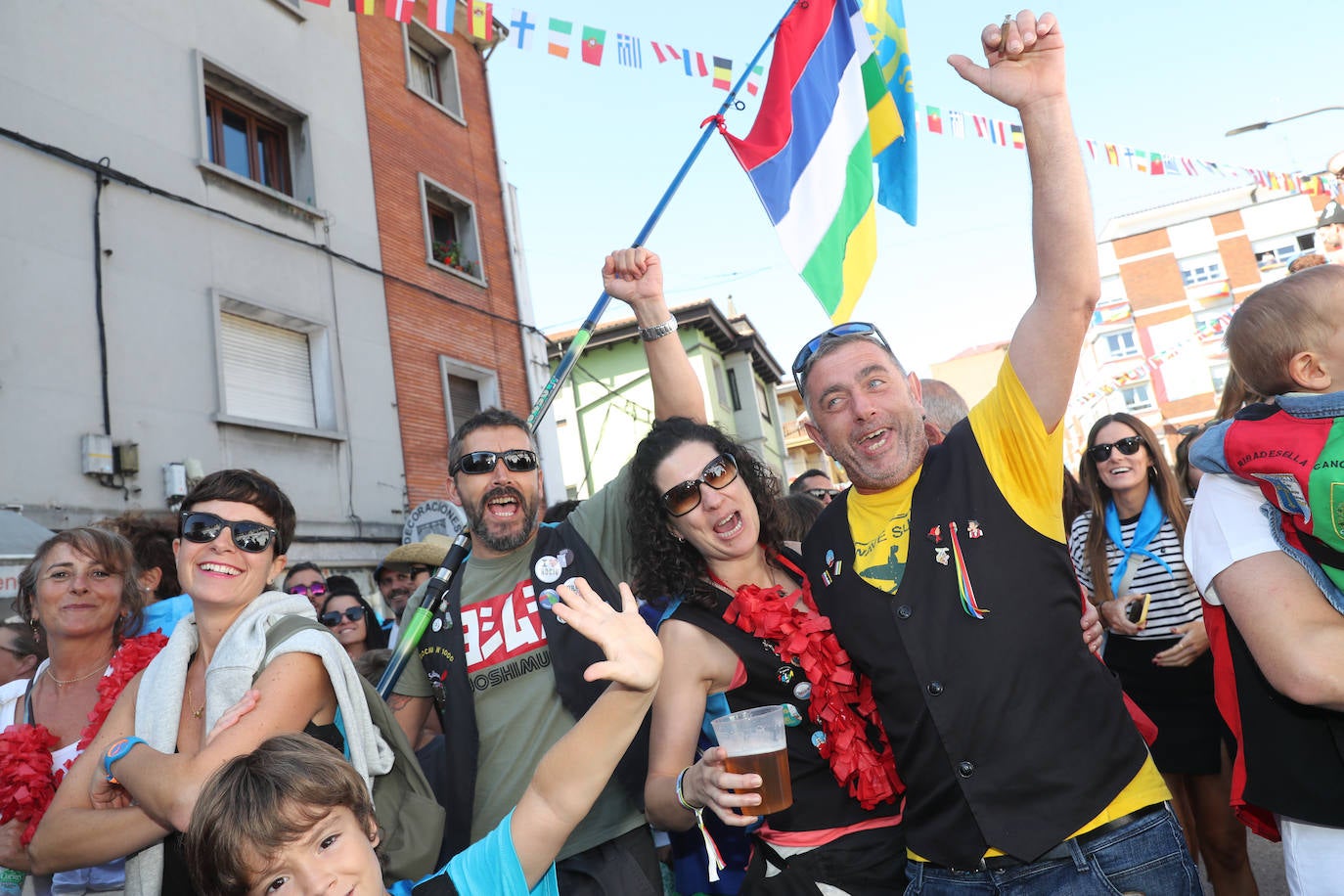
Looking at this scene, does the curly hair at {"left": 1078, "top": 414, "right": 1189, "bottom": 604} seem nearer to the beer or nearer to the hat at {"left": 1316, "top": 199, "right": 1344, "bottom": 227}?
the beer

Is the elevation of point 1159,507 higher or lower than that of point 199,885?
higher

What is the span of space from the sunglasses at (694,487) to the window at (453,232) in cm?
1129

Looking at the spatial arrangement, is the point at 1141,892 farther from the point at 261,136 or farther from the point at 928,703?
the point at 261,136

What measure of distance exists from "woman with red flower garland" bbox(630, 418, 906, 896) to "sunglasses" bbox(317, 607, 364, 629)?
3.54 metres

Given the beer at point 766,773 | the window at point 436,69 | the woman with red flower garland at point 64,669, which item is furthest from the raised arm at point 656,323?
the window at point 436,69

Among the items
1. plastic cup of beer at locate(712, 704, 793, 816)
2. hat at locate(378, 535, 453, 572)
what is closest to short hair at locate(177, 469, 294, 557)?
plastic cup of beer at locate(712, 704, 793, 816)

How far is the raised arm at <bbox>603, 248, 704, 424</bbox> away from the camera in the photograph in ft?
11.3

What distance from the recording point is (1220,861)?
3.76 meters

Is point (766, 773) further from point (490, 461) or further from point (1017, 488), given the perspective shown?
point (490, 461)

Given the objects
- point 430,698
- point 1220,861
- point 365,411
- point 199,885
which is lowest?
point 1220,861

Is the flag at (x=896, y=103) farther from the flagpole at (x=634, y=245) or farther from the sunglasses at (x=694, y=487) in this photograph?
the sunglasses at (x=694, y=487)

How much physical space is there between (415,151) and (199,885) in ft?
42.1

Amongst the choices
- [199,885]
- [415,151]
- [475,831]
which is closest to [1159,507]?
[475,831]

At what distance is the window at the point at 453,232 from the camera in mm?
13570
